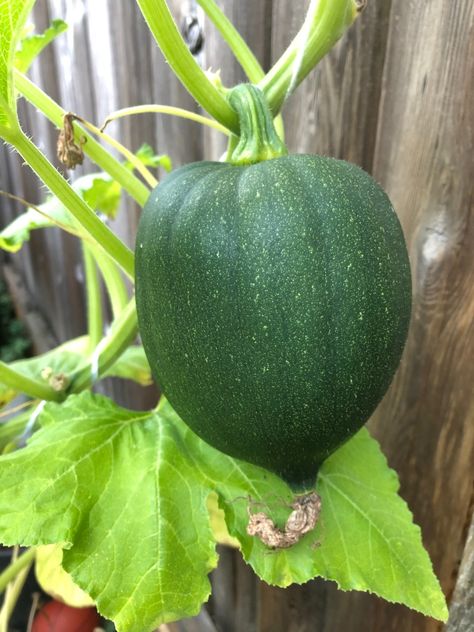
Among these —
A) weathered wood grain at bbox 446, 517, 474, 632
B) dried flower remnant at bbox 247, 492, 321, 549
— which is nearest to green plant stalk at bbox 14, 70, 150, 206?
dried flower remnant at bbox 247, 492, 321, 549

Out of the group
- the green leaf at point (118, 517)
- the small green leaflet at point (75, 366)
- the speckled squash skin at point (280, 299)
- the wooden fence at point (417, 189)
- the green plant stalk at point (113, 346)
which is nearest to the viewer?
the speckled squash skin at point (280, 299)

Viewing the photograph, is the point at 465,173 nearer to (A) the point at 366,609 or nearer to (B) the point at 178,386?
(B) the point at 178,386

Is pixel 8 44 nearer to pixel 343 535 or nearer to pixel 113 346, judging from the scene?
pixel 113 346

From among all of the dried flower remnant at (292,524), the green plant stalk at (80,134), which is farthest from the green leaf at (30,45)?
the dried flower remnant at (292,524)

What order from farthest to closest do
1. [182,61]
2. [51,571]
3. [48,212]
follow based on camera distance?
[51,571], [48,212], [182,61]

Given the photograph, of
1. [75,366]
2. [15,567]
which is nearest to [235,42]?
[75,366]

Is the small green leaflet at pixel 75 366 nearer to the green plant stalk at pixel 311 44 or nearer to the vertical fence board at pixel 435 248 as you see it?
the vertical fence board at pixel 435 248
